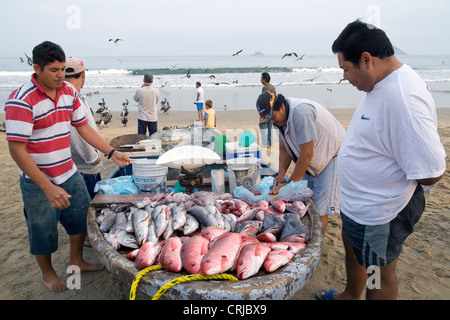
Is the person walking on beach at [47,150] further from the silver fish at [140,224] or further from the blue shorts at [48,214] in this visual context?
the silver fish at [140,224]

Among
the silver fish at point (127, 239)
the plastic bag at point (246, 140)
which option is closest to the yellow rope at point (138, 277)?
the silver fish at point (127, 239)

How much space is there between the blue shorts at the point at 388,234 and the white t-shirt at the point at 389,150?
49 millimetres

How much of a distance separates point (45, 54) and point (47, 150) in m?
0.89

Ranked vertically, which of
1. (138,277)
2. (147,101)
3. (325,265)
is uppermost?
(147,101)

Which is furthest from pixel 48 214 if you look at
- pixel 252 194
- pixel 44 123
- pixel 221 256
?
pixel 252 194

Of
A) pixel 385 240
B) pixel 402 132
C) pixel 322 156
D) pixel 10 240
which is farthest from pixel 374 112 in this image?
pixel 10 240

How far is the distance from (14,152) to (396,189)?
3.10 meters

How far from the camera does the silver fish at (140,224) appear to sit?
2774 millimetres

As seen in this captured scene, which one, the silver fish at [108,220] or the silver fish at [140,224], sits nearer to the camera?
the silver fish at [140,224]

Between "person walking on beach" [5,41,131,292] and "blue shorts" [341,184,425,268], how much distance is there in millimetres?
2552

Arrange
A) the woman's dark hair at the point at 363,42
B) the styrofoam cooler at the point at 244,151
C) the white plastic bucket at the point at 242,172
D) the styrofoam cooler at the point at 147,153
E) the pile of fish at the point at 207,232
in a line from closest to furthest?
the woman's dark hair at the point at 363,42
the pile of fish at the point at 207,232
the white plastic bucket at the point at 242,172
the styrofoam cooler at the point at 244,151
the styrofoam cooler at the point at 147,153

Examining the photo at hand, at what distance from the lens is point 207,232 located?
2721 mm

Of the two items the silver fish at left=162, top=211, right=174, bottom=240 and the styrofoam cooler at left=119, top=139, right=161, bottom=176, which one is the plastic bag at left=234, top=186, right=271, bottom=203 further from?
the styrofoam cooler at left=119, top=139, right=161, bottom=176

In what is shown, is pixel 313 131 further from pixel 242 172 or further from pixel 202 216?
pixel 202 216
